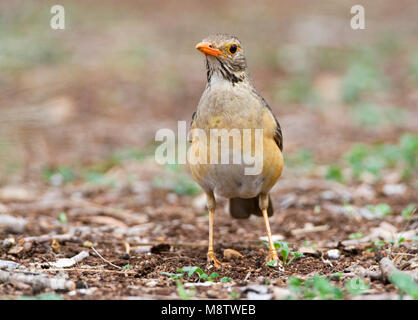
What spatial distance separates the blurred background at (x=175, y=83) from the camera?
8.91 metres

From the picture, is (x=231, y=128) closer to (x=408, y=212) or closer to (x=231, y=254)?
(x=231, y=254)

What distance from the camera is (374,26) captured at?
19.7 m

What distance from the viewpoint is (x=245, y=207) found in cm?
651

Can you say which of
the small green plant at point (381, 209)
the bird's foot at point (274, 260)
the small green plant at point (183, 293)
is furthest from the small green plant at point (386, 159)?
the small green plant at point (183, 293)

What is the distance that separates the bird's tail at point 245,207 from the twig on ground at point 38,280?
8.00 ft

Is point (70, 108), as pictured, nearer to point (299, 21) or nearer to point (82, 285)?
point (82, 285)

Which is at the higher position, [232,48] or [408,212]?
[232,48]

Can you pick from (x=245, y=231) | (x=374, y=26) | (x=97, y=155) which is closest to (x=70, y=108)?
(x=97, y=155)

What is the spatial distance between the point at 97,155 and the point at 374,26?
494 inches

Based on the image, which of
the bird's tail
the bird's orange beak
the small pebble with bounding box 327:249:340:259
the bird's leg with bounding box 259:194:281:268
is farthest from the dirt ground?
the bird's orange beak

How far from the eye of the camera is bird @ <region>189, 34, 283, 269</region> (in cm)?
544

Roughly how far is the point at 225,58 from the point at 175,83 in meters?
8.42

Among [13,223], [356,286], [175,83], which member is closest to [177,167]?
[13,223]

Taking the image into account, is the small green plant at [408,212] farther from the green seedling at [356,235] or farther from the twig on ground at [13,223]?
the twig on ground at [13,223]
